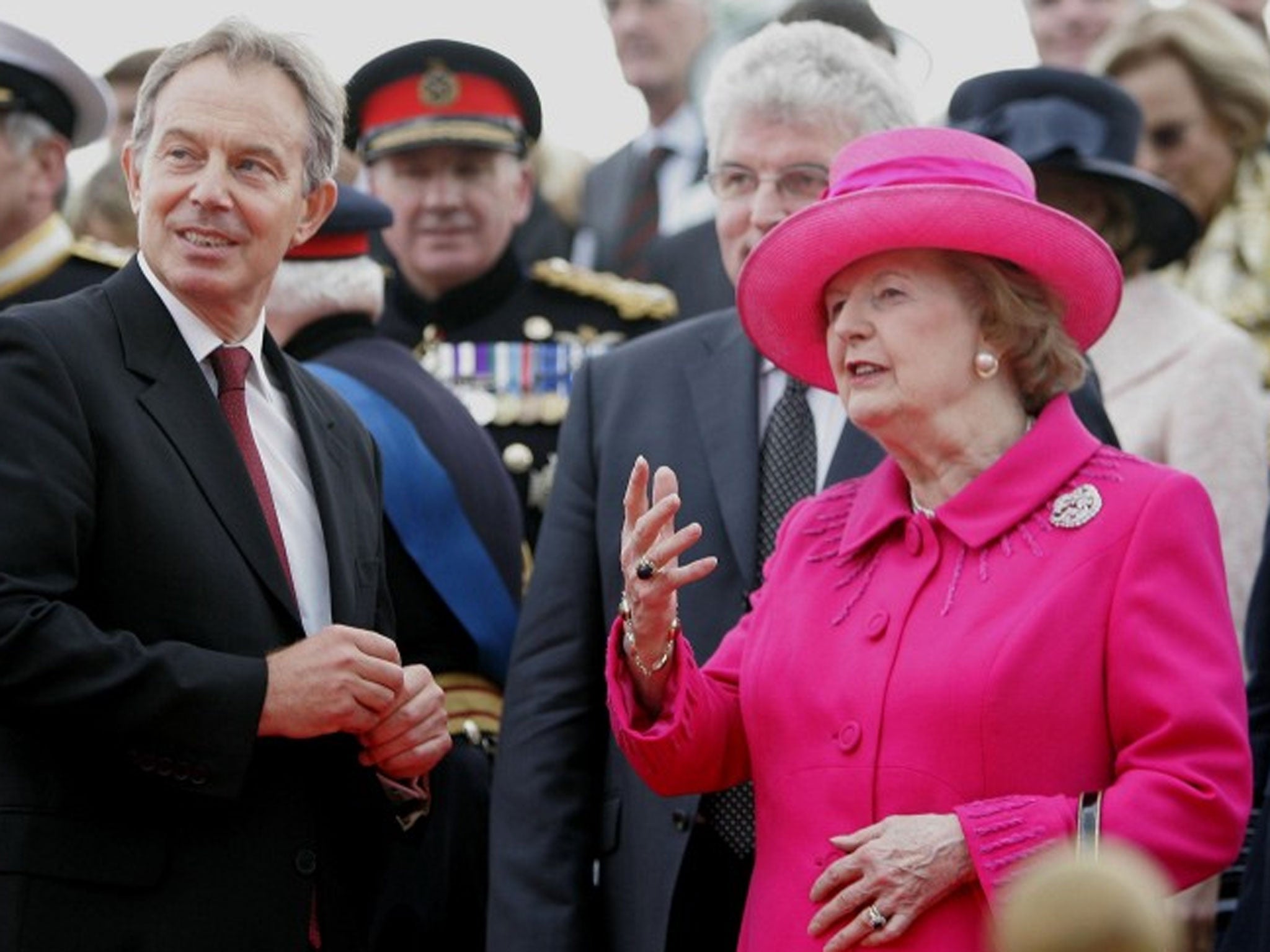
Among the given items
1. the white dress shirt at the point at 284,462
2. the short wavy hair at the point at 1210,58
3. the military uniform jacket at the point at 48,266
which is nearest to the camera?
the white dress shirt at the point at 284,462

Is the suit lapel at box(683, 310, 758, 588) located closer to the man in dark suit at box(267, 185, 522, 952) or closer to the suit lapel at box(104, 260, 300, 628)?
the man in dark suit at box(267, 185, 522, 952)

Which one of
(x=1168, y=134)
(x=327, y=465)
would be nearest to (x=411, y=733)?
(x=327, y=465)

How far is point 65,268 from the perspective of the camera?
5.77 meters

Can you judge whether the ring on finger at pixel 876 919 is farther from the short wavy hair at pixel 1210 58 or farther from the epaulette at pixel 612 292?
the short wavy hair at pixel 1210 58

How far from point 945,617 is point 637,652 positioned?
0.50 m

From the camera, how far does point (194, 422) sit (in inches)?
142

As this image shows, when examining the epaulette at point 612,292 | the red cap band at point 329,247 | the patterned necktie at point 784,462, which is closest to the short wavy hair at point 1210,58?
the epaulette at point 612,292

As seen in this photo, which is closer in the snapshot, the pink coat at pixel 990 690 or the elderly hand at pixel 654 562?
the pink coat at pixel 990 690

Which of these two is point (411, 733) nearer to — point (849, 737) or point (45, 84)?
point (849, 737)

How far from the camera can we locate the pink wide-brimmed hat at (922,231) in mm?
3625

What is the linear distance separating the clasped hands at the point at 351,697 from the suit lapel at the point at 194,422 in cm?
13

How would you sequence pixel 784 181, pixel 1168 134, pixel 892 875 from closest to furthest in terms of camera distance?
pixel 892 875 → pixel 784 181 → pixel 1168 134

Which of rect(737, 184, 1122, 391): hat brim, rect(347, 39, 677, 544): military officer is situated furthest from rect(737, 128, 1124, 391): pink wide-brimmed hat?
rect(347, 39, 677, 544): military officer

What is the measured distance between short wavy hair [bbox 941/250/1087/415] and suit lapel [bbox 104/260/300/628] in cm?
122
